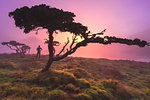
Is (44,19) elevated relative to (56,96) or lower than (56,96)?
elevated

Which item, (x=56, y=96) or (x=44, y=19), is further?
(x=44, y=19)

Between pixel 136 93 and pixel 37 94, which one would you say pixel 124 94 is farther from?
pixel 37 94

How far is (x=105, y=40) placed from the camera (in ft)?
41.5

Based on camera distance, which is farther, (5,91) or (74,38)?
(74,38)

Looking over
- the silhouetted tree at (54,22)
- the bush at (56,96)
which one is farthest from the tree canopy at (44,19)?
the bush at (56,96)

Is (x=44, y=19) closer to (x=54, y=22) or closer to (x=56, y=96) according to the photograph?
(x=54, y=22)

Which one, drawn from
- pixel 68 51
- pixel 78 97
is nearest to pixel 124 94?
pixel 78 97

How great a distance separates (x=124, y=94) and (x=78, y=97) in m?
5.31

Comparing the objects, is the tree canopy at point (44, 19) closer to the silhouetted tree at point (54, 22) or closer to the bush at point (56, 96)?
the silhouetted tree at point (54, 22)

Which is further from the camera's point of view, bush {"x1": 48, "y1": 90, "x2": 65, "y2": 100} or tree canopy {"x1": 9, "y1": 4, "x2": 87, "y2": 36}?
tree canopy {"x1": 9, "y1": 4, "x2": 87, "y2": 36}

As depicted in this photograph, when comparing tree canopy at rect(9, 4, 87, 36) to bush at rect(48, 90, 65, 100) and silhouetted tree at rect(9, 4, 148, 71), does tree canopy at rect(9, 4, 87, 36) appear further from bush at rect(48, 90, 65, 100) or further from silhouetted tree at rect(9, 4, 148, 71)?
bush at rect(48, 90, 65, 100)

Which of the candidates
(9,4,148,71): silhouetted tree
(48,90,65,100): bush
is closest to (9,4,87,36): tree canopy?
(9,4,148,71): silhouetted tree

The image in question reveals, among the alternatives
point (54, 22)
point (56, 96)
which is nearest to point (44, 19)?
point (54, 22)

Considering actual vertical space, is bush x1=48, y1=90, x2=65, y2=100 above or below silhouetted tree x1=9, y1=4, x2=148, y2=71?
below
